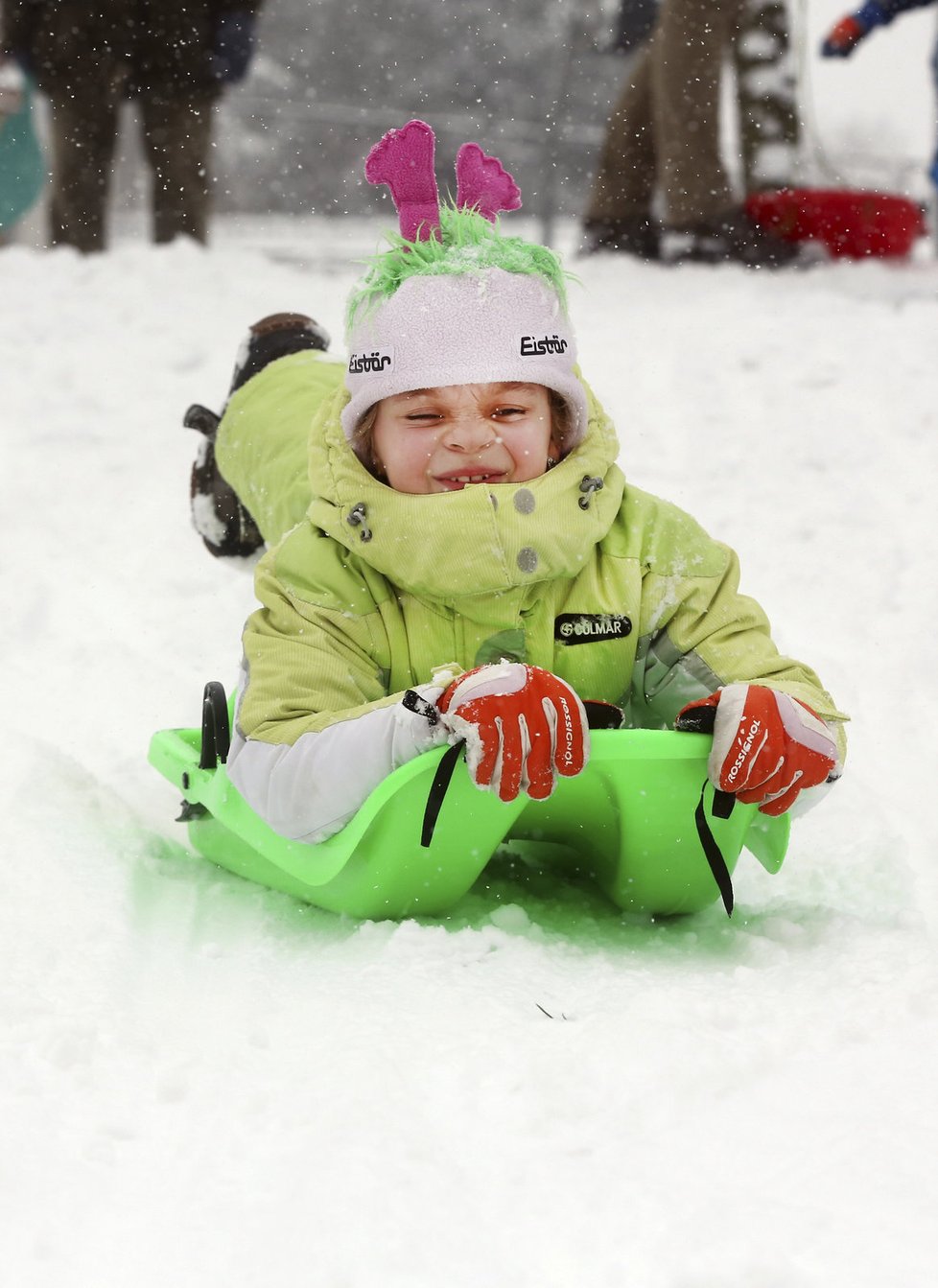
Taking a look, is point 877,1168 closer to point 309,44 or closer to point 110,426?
point 110,426

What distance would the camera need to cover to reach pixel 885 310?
16.7 feet

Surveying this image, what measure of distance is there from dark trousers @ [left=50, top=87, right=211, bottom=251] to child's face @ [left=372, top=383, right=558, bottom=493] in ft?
11.6

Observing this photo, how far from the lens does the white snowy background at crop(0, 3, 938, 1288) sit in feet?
3.71

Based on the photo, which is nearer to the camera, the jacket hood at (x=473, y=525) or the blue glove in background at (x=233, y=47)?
the jacket hood at (x=473, y=525)

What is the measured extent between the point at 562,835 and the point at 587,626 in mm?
288

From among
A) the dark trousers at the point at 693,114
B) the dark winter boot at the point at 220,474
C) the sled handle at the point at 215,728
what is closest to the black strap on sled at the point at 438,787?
the sled handle at the point at 215,728

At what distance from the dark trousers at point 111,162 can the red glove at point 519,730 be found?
4058 mm

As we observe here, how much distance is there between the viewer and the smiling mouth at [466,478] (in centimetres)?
194

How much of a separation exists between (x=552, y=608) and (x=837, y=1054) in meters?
0.76

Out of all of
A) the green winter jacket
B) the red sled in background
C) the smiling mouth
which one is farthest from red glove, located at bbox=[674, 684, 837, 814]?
the red sled in background

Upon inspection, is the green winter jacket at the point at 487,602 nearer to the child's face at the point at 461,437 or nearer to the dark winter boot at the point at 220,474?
the child's face at the point at 461,437

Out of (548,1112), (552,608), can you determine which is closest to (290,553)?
(552,608)

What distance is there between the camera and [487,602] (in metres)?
1.92

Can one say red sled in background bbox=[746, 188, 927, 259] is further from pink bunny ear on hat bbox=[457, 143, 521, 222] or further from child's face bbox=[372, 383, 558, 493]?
child's face bbox=[372, 383, 558, 493]
